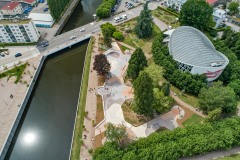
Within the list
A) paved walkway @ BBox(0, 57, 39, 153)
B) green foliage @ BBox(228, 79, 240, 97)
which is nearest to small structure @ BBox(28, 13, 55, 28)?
paved walkway @ BBox(0, 57, 39, 153)

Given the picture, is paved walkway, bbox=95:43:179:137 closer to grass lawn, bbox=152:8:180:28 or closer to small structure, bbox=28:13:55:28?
grass lawn, bbox=152:8:180:28

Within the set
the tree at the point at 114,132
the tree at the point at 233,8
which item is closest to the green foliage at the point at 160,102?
the tree at the point at 114,132

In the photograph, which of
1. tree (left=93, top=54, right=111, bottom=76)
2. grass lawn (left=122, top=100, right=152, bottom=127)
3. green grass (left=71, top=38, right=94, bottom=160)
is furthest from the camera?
tree (left=93, top=54, right=111, bottom=76)

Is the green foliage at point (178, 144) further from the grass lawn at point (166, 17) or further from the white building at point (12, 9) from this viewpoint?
the white building at point (12, 9)

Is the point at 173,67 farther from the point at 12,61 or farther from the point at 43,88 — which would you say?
the point at 12,61

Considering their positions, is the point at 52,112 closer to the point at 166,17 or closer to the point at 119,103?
the point at 119,103

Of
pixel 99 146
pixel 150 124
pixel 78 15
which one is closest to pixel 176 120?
pixel 150 124
